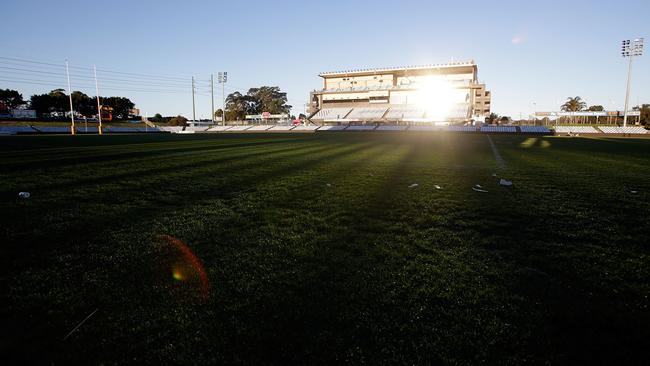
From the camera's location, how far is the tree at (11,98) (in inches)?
2603

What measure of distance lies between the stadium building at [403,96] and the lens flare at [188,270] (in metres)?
55.7

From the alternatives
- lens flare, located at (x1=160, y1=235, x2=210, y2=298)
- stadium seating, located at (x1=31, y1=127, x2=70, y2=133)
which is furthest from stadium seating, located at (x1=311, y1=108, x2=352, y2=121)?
lens flare, located at (x1=160, y1=235, x2=210, y2=298)

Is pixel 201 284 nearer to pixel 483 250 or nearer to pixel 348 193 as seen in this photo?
pixel 483 250

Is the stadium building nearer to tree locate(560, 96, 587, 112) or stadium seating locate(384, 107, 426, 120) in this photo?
stadium seating locate(384, 107, 426, 120)

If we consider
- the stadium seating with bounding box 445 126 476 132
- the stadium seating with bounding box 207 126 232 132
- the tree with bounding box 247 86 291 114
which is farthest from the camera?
the tree with bounding box 247 86 291 114

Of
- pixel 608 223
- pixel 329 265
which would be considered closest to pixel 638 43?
pixel 608 223

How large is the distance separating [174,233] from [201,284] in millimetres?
1254

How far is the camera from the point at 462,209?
14.4ft

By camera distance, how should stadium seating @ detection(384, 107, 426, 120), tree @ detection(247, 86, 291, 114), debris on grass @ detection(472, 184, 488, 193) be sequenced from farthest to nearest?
1. tree @ detection(247, 86, 291, 114)
2. stadium seating @ detection(384, 107, 426, 120)
3. debris on grass @ detection(472, 184, 488, 193)

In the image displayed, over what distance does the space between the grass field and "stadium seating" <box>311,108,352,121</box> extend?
59853 mm

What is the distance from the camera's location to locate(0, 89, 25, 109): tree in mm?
66125

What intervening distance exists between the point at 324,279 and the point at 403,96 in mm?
65117

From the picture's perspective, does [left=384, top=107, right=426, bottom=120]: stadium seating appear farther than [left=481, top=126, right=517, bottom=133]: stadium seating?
Yes

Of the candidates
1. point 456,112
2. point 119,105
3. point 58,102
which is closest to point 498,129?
point 456,112
